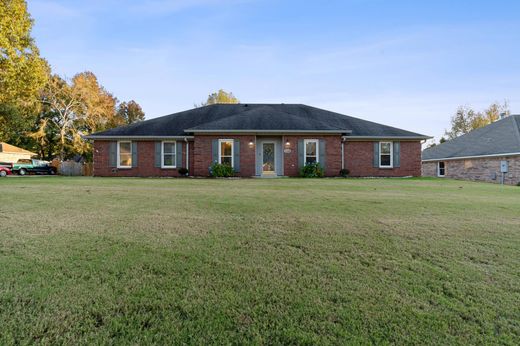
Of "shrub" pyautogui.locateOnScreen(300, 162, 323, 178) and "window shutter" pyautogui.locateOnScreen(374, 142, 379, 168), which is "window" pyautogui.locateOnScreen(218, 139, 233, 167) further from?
"window shutter" pyautogui.locateOnScreen(374, 142, 379, 168)

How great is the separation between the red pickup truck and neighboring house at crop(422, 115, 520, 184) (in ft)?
119

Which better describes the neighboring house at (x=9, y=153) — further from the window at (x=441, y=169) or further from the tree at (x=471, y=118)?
the tree at (x=471, y=118)

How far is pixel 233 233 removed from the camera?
143 inches

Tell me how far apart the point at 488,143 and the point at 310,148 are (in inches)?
578

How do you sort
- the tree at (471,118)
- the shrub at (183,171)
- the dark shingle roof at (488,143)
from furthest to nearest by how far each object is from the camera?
the tree at (471,118) → the dark shingle roof at (488,143) → the shrub at (183,171)

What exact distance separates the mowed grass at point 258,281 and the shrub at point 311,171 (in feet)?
36.1

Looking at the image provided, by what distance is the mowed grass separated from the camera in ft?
5.36

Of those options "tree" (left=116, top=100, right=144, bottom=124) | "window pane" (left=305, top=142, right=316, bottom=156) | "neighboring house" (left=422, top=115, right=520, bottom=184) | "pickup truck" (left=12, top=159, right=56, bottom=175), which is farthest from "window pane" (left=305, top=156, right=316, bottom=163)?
"tree" (left=116, top=100, right=144, bottom=124)

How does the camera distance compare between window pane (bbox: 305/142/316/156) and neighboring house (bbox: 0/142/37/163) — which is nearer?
window pane (bbox: 305/142/316/156)

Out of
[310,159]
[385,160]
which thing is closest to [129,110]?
[310,159]

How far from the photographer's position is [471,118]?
41.4 metres

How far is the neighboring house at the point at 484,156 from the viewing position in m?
17.9

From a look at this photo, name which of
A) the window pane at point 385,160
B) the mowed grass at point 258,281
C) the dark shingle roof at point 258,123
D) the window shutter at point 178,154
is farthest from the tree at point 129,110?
the mowed grass at point 258,281

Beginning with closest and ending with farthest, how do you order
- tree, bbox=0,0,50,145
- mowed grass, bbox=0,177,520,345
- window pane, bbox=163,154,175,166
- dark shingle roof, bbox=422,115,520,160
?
mowed grass, bbox=0,177,520,345 < tree, bbox=0,0,50,145 < window pane, bbox=163,154,175,166 < dark shingle roof, bbox=422,115,520,160
